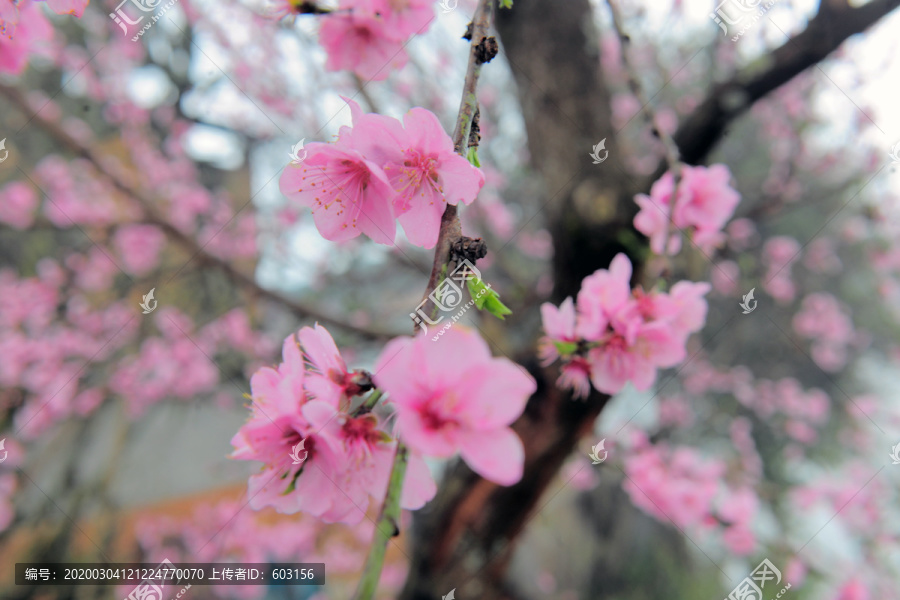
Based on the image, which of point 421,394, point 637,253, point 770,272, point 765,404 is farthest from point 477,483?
point 765,404

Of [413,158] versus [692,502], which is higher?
[413,158]

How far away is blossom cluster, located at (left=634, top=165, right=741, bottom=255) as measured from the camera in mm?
1175

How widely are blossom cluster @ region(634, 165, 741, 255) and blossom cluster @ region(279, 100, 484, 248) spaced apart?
2.24 ft

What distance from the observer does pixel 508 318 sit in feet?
8.63

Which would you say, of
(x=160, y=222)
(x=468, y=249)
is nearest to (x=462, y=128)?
(x=468, y=249)

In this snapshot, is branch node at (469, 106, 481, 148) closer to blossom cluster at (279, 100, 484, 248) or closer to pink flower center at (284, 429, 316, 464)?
blossom cluster at (279, 100, 484, 248)

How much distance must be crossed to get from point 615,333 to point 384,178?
56cm

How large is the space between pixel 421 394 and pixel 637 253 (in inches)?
47.8

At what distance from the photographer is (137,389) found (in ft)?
16.0

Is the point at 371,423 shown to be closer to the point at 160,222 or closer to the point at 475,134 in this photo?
the point at 475,134

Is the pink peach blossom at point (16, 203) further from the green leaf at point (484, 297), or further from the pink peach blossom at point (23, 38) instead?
the green leaf at point (484, 297)

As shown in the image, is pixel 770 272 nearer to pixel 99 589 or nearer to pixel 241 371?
pixel 241 371

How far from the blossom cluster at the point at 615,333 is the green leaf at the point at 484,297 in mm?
282

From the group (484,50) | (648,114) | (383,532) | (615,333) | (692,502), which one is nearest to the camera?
(383,532)
